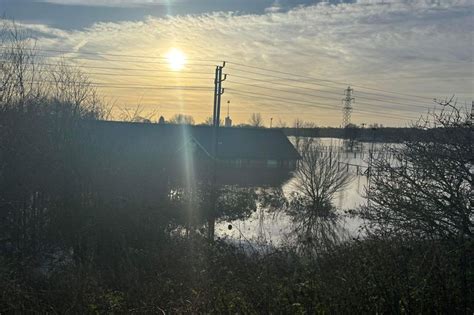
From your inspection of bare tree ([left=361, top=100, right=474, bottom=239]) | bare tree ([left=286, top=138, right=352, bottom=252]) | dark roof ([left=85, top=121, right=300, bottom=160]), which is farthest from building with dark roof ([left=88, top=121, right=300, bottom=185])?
bare tree ([left=361, top=100, right=474, bottom=239])

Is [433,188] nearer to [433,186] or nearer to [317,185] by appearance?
[433,186]

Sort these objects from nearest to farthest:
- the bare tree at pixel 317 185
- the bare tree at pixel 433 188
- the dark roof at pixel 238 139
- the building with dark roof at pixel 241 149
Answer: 1. the bare tree at pixel 433 188
2. the bare tree at pixel 317 185
3. the building with dark roof at pixel 241 149
4. the dark roof at pixel 238 139

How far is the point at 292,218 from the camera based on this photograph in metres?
22.3

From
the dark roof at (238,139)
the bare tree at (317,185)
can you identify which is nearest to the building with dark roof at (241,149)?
the dark roof at (238,139)

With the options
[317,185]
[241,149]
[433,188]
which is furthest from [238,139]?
[433,188]

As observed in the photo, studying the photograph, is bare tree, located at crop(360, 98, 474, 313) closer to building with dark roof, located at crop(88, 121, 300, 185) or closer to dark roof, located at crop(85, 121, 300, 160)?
building with dark roof, located at crop(88, 121, 300, 185)

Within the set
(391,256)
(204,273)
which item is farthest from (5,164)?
(391,256)

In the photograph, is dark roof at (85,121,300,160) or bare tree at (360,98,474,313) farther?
dark roof at (85,121,300,160)

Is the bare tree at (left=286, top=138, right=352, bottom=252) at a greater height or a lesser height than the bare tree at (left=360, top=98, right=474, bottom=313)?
lesser

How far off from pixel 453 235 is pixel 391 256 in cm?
240

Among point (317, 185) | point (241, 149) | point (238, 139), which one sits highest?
point (238, 139)

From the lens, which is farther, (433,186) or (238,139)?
(238,139)

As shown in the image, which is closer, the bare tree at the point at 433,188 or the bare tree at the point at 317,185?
the bare tree at the point at 433,188

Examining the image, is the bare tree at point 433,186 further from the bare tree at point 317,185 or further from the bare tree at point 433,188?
the bare tree at point 317,185
